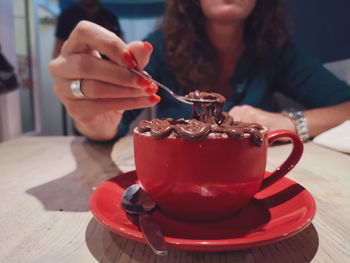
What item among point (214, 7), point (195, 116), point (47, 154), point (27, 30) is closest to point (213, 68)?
point (214, 7)

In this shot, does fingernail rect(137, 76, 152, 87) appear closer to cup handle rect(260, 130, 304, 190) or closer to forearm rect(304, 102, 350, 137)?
cup handle rect(260, 130, 304, 190)

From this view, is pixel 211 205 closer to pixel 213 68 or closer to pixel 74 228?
pixel 74 228

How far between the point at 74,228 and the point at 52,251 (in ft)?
0.21

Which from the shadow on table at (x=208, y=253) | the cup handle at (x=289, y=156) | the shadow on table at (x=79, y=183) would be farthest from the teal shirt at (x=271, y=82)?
the shadow on table at (x=208, y=253)

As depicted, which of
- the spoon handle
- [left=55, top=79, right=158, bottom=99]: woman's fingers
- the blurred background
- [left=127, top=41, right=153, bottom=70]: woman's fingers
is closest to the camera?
the spoon handle

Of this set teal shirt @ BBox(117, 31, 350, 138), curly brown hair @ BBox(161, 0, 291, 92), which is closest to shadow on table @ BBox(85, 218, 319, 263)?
teal shirt @ BBox(117, 31, 350, 138)

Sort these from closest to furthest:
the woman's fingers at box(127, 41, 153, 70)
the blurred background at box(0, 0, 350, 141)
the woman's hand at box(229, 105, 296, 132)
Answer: the woman's fingers at box(127, 41, 153, 70)
the woman's hand at box(229, 105, 296, 132)
the blurred background at box(0, 0, 350, 141)

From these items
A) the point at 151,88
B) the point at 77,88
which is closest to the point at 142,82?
the point at 151,88

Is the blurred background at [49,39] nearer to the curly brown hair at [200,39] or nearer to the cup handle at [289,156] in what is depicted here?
the curly brown hair at [200,39]

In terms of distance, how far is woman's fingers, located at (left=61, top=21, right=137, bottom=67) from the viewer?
0.62m

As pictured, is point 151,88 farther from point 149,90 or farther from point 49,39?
point 49,39

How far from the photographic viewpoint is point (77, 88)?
77 centimetres

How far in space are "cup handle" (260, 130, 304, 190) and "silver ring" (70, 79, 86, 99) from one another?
1.65ft

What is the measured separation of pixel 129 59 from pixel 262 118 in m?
0.58
